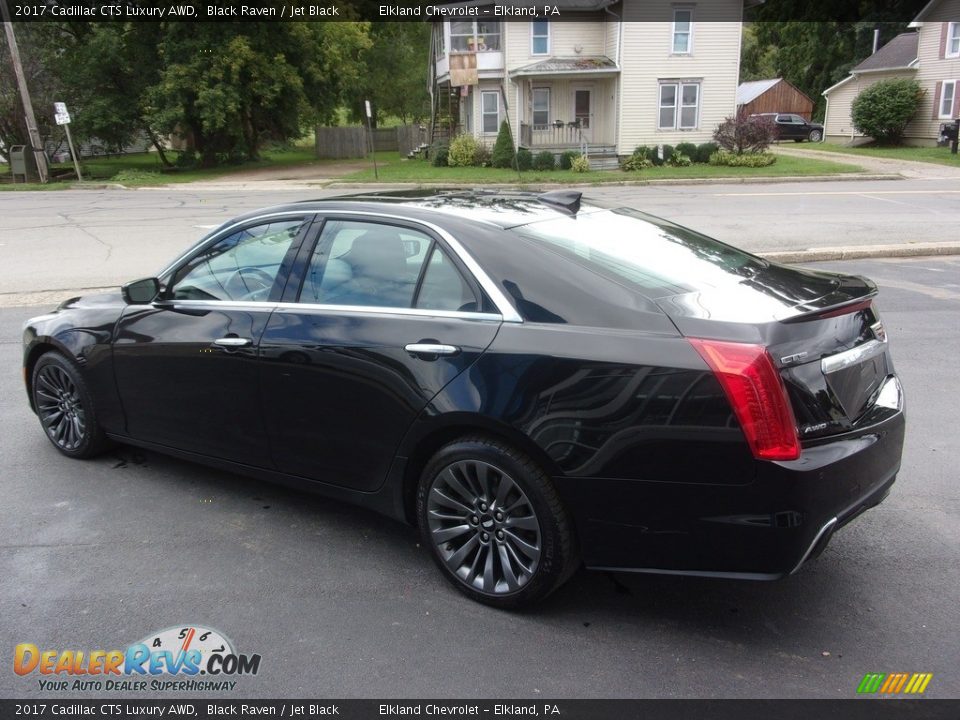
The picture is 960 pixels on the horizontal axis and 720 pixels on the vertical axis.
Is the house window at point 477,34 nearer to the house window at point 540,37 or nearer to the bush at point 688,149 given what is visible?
the house window at point 540,37

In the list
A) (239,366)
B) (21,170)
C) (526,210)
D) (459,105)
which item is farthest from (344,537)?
(459,105)

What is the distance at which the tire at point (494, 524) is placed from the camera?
2.96 metres

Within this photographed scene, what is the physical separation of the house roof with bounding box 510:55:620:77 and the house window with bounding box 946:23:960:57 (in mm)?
17305

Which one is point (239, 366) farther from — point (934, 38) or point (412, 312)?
point (934, 38)

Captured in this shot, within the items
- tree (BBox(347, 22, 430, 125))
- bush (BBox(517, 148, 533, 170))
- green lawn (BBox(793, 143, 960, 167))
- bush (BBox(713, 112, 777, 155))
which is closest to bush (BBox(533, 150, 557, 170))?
bush (BBox(517, 148, 533, 170))

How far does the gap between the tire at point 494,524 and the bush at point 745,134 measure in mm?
28693

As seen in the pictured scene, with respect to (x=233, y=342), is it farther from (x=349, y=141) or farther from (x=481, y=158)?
(x=349, y=141)

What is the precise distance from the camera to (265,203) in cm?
2031

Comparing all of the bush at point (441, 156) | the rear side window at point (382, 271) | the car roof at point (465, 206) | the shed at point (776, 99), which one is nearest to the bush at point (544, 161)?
the bush at point (441, 156)

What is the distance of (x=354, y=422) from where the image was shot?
11.3 feet

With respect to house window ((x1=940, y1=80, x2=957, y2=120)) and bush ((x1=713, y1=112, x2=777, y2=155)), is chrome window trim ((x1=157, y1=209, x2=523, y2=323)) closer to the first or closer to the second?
bush ((x1=713, y1=112, x2=777, y2=155))

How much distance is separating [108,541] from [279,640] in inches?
51.1

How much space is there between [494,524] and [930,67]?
43.6 m

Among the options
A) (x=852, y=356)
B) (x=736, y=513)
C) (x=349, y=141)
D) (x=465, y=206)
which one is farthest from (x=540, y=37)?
(x=736, y=513)
